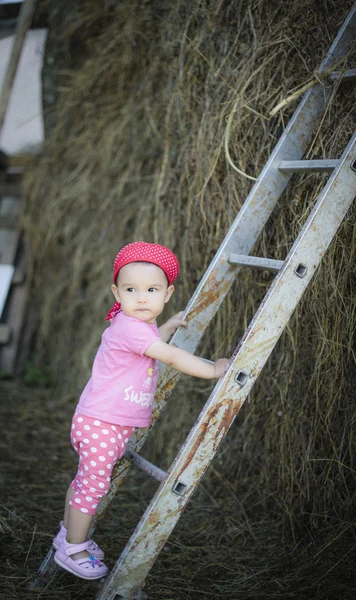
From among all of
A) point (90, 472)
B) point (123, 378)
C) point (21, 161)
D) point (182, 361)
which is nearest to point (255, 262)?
point (182, 361)

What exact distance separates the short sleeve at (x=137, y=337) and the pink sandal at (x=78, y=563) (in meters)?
0.71

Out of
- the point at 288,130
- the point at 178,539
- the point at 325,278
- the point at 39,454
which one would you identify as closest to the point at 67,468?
the point at 39,454

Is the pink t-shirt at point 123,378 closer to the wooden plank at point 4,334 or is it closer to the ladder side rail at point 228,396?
the ladder side rail at point 228,396

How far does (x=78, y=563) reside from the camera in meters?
2.20

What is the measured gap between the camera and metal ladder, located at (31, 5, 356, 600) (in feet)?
6.75

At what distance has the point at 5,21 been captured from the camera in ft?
16.5

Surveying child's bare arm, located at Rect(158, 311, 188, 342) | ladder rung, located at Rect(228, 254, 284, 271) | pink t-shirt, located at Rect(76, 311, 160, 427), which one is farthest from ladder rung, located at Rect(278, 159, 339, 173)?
Result: pink t-shirt, located at Rect(76, 311, 160, 427)

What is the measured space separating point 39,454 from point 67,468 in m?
0.28

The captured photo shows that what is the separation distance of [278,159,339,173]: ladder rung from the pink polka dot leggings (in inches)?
46.4

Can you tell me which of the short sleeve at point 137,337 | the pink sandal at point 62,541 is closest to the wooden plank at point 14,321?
the pink sandal at point 62,541

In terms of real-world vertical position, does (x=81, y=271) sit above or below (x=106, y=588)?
above

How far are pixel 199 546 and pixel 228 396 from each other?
1022 mm

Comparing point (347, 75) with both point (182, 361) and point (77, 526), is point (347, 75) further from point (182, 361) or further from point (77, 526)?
point (77, 526)

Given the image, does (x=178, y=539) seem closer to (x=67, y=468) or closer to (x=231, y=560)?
(x=231, y=560)
